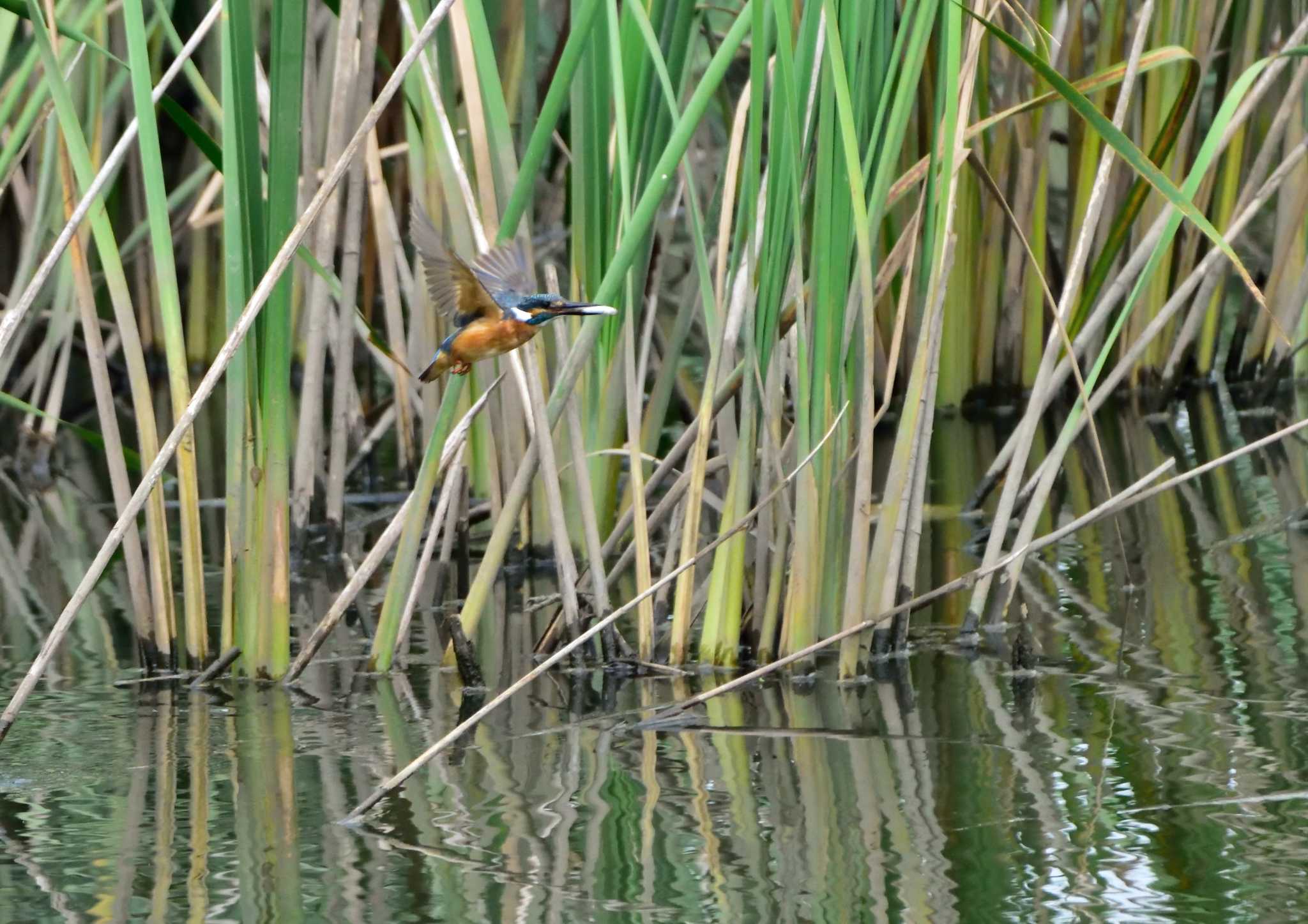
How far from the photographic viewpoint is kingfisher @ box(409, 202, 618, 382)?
2.46 m

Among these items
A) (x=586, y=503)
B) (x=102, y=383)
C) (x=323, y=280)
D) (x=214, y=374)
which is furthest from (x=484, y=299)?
(x=323, y=280)

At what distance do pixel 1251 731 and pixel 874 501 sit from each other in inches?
75.4

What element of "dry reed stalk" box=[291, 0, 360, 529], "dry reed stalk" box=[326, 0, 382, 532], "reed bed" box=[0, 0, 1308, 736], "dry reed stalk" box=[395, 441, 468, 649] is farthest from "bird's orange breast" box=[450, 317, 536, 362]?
"dry reed stalk" box=[326, 0, 382, 532]

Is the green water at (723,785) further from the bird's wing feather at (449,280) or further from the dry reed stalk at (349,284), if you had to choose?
the bird's wing feather at (449,280)

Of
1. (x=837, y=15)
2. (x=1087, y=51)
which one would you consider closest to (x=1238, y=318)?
(x=1087, y=51)

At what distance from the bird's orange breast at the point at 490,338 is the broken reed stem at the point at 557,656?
0.41 m

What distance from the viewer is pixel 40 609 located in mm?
3646

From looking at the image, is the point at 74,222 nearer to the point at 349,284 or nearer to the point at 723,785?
the point at 349,284

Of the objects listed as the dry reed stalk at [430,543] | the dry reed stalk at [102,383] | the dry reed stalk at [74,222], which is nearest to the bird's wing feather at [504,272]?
the dry reed stalk at [430,543]

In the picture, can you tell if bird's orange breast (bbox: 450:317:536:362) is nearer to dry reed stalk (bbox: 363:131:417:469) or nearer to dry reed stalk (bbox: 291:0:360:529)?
dry reed stalk (bbox: 291:0:360:529)

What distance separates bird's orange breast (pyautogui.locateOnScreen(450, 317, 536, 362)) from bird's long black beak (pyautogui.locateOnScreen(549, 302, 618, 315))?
1.9 inches

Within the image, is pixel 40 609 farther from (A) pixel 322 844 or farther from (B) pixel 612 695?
(A) pixel 322 844

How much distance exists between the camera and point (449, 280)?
2.53 m

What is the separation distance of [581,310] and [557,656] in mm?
490
